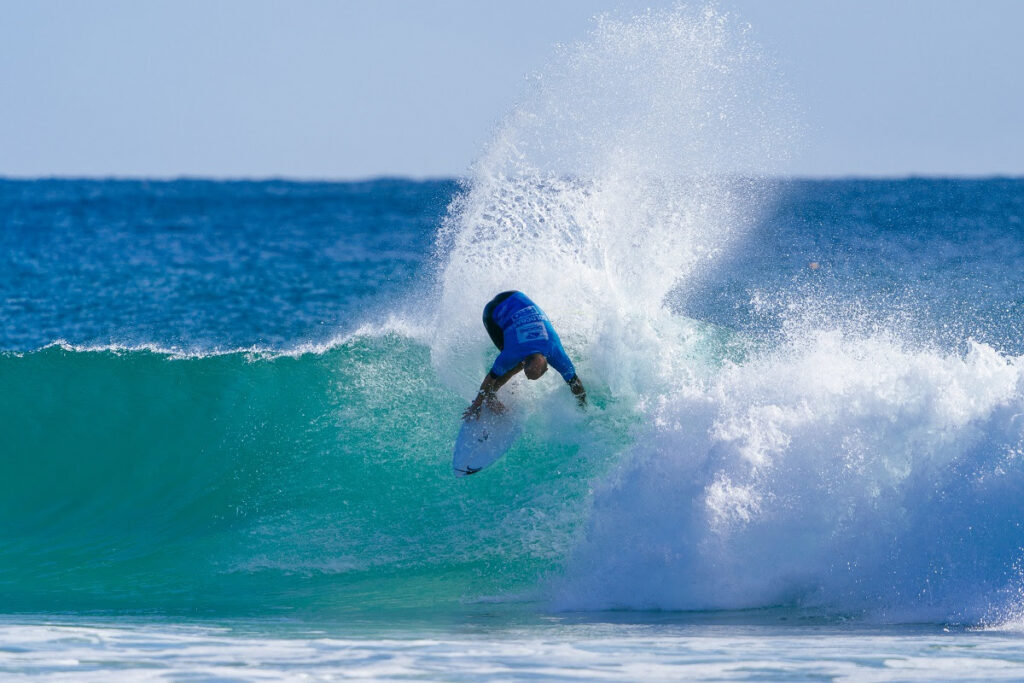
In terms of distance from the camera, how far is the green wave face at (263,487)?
8516mm

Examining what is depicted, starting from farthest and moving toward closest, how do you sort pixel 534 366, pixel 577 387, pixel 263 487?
pixel 263 487 < pixel 577 387 < pixel 534 366

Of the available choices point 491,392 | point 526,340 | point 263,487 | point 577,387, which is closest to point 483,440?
point 491,392

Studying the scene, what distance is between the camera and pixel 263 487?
1002 centimetres

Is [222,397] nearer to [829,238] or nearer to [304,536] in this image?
[304,536]

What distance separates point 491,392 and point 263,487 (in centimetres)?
231

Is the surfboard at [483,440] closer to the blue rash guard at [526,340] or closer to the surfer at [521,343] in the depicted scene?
the surfer at [521,343]

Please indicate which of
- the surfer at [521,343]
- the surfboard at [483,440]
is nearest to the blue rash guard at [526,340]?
the surfer at [521,343]

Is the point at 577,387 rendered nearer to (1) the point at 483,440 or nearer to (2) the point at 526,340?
(2) the point at 526,340

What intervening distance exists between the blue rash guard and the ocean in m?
0.82

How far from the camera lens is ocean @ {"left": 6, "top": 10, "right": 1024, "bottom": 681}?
6660 millimetres

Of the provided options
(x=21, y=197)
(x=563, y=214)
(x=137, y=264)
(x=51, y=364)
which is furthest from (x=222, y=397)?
(x=21, y=197)

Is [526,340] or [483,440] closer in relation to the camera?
[526,340]

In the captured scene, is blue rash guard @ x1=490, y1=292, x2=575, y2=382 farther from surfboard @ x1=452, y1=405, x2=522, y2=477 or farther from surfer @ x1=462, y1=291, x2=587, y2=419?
surfboard @ x1=452, y1=405, x2=522, y2=477

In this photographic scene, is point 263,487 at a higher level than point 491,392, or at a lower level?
lower
